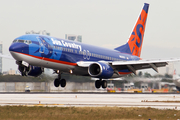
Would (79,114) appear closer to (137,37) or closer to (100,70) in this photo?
(100,70)

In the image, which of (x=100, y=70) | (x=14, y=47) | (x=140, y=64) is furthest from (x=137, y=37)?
(x=14, y=47)

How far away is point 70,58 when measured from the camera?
38.8 m

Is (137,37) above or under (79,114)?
above

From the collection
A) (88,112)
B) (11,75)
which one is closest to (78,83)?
(11,75)

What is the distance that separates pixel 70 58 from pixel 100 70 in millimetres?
3717

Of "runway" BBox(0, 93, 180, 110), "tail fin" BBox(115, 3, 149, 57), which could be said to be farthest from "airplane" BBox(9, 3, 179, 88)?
"runway" BBox(0, 93, 180, 110)

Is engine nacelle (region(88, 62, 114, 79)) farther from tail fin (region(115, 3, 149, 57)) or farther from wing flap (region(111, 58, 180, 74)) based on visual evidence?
tail fin (region(115, 3, 149, 57))

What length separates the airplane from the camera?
3522 cm

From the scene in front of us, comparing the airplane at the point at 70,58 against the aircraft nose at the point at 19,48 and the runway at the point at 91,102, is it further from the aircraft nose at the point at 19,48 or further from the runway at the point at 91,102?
the runway at the point at 91,102

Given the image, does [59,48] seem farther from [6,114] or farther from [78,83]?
[78,83]

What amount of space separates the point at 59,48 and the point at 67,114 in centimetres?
1173

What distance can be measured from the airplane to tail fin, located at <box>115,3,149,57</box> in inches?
32.8

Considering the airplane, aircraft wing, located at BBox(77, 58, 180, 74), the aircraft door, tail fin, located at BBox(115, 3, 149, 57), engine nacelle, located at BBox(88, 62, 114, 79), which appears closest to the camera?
the airplane

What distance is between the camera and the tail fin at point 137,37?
169ft
